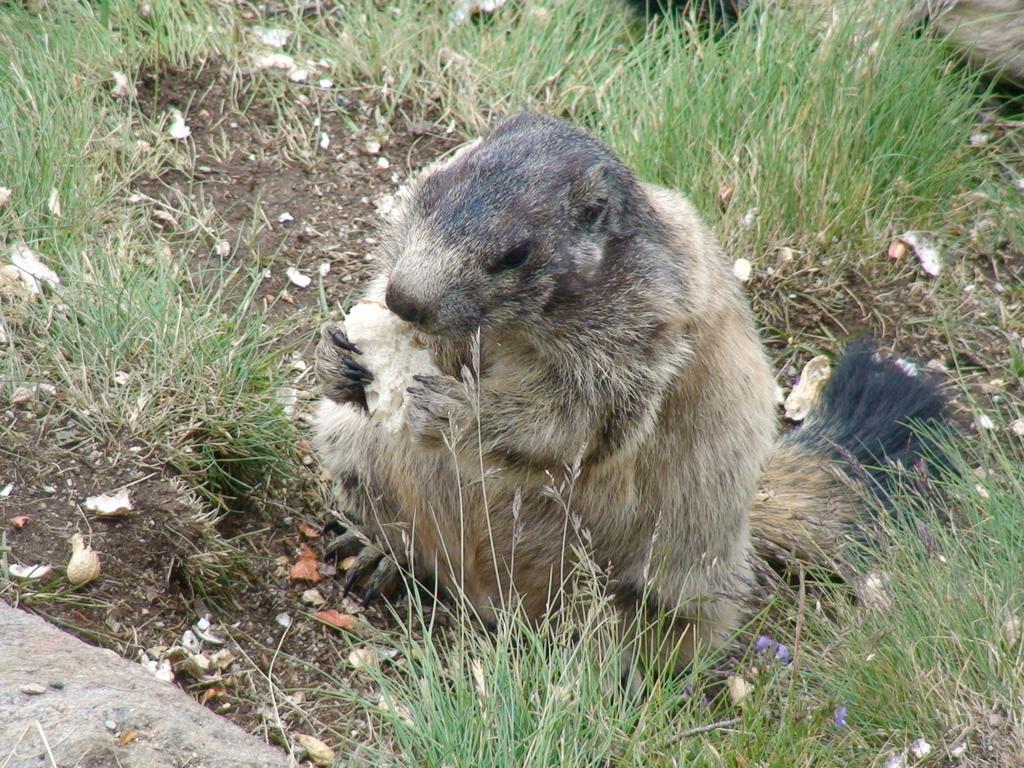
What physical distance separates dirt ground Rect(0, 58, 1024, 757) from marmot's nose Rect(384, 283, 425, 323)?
1.06 metres

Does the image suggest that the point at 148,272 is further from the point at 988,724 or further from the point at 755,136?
the point at 988,724

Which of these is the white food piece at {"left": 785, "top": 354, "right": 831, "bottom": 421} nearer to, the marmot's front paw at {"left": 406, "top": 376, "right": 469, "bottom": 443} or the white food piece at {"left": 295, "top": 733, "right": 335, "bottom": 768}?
the marmot's front paw at {"left": 406, "top": 376, "right": 469, "bottom": 443}

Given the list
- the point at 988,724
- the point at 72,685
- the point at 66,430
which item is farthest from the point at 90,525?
the point at 988,724

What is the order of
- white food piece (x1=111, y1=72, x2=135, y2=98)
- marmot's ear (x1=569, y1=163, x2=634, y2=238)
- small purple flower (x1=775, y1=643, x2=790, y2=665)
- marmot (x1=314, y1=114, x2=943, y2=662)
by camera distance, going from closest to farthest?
marmot (x1=314, y1=114, x2=943, y2=662)
marmot's ear (x1=569, y1=163, x2=634, y2=238)
small purple flower (x1=775, y1=643, x2=790, y2=665)
white food piece (x1=111, y1=72, x2=135, y2=98)

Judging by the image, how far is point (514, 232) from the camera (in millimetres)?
3523

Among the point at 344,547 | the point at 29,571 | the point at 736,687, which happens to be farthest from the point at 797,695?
the point at 29,571

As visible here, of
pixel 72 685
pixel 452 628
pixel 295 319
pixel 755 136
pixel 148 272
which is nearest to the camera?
pixel 72 685

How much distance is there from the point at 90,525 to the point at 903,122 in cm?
397

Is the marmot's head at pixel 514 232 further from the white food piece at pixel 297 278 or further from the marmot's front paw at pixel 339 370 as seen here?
the white food piece at pixel 297 278

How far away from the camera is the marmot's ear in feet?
12.0

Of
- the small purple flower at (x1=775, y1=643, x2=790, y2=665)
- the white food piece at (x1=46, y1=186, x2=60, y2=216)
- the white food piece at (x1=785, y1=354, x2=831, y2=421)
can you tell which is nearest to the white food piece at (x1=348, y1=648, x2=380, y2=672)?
the small purple flower at (x1=775, y1=643, x2=790, y2=665)

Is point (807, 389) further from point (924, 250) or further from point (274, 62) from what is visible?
point (274, 62)

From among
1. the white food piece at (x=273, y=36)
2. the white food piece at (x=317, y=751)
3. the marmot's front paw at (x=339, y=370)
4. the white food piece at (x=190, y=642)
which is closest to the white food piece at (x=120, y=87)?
the white food piece at (x=273, y=36)

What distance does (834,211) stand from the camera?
5605 millimetres
